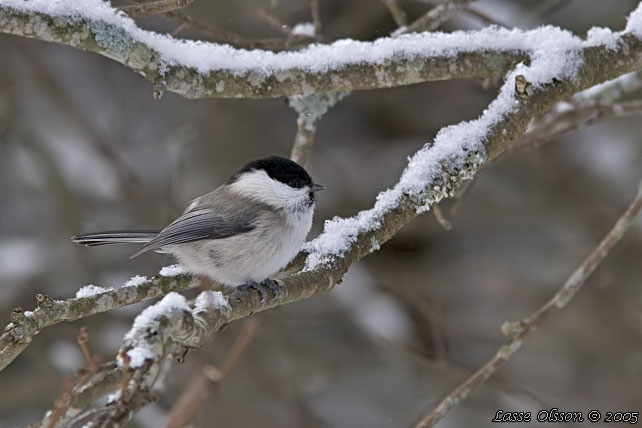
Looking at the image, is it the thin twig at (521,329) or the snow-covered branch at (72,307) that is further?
the thin twig at (521,329)

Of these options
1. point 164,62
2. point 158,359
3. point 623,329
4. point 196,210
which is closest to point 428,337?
point 623,329

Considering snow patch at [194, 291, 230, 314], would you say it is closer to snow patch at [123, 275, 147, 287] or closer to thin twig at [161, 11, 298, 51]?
snow patch at [123, 275, 147, 287]

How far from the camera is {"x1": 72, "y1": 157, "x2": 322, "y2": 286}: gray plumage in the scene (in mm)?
2721

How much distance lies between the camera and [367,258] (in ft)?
14.7

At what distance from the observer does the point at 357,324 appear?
14.7ft

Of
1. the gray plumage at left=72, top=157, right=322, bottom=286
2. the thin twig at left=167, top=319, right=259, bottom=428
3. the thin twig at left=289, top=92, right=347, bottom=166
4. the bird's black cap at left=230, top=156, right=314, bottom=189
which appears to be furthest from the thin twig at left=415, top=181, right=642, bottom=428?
the thin twig at left=289, top=92, right=347, bottom=166

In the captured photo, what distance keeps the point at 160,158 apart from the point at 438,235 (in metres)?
2.03

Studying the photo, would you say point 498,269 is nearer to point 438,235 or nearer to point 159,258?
point 438,235

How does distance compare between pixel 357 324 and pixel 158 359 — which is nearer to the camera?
pixel 158 359

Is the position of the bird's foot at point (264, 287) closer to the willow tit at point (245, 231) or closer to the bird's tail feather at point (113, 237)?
the willow tit at point (245, 231)

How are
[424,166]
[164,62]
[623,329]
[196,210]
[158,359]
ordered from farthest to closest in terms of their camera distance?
1. [623,329]
2. [196,210]
3. [424,166]
4. [164,62]
5. [158,359]

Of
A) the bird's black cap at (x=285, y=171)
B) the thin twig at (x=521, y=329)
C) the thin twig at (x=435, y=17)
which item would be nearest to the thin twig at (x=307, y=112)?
the bird's black cap at (x=285, y=171)

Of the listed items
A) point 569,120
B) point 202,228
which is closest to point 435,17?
point 569,120

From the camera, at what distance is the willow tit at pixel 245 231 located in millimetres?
2719
